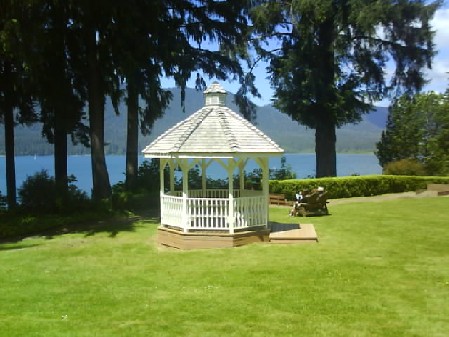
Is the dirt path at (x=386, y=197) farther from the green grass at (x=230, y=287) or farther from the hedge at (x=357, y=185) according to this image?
the green grass at (x=230, y=287)

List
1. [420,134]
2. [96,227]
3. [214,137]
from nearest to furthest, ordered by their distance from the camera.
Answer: [214,137], [96,227], [420,134]

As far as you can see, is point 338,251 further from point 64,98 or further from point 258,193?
point 64,98

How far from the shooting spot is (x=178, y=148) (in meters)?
15.6

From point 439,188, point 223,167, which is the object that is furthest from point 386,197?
point 223,167

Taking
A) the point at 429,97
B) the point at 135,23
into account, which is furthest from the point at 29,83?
the point at 429,97

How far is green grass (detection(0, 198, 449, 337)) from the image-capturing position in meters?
8.19

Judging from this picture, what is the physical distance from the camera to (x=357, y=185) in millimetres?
30625

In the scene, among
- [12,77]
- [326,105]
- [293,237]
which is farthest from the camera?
[326,105]

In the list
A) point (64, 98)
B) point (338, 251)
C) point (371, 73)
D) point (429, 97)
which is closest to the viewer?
point (338, 251)

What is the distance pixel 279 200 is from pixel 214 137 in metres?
12.3

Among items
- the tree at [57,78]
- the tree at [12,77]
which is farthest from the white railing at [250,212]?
the tree at [12,77]

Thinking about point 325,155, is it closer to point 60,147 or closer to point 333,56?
point 333,56

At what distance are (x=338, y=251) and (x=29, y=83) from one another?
13506 millimetres

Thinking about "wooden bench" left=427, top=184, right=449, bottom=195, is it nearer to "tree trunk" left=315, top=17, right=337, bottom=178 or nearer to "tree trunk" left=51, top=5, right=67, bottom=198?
"tree trunk" left=315, top=17, right=337, bottom=178
